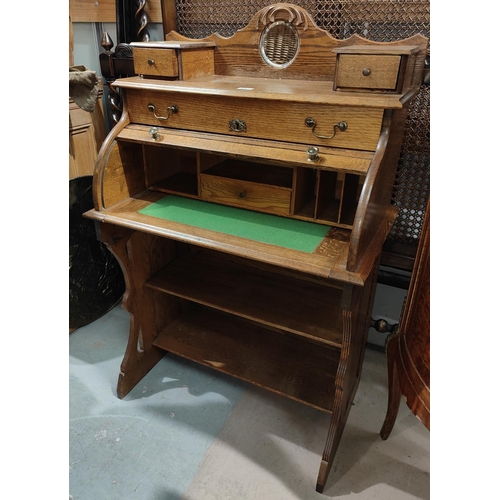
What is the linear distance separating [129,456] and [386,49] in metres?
1.74

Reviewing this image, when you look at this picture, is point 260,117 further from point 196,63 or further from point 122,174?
point 122,174

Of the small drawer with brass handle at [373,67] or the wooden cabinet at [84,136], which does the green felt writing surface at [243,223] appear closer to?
the small drawer with brass handle at [373,67]

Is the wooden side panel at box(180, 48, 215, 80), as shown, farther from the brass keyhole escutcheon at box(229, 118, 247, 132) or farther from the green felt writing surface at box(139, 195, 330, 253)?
the green felt writing surface at box(139, 195, 330, 253)

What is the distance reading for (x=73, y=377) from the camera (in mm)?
2102

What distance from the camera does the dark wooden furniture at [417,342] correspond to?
1.27m

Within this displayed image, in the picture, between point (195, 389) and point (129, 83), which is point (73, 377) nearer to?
point (195, 389)

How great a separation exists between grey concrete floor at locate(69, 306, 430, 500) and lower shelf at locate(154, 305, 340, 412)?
163 mm

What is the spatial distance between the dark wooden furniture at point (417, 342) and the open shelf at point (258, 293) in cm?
23

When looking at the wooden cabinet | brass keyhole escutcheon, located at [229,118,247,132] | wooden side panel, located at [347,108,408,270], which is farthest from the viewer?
the wooden cabinet

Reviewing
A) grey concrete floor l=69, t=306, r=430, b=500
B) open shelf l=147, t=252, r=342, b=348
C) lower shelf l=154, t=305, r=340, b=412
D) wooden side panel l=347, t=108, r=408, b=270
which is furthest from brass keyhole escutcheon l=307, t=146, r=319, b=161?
grey concrete floor l=69, t=306, r=430, b=500

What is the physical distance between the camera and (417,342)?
52.8 inches

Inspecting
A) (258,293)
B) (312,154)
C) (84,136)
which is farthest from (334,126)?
(84,136)

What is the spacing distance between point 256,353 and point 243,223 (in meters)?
0.75

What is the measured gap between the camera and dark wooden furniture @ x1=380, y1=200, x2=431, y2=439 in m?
1.27
